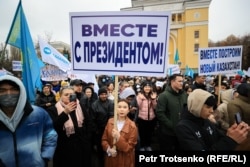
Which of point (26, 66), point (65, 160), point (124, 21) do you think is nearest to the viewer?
point (124, 21)

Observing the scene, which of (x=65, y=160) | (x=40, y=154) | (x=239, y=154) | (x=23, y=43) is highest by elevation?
(x=23, y=43)

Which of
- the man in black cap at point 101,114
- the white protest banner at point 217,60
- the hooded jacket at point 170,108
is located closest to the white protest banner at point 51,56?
the man in black cap at point 101,114

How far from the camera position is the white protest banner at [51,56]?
6.71m

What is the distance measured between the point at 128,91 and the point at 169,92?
1.21 m

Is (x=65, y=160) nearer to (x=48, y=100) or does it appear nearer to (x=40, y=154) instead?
(x=40, y=154)

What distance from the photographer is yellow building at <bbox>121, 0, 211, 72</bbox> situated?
47.8 meters

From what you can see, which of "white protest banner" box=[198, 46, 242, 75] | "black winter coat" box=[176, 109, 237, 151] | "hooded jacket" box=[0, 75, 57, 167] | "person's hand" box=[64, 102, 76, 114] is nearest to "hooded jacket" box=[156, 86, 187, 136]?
"white protest banner" box=[198, 46, 242, 75]

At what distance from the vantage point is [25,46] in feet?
15.4

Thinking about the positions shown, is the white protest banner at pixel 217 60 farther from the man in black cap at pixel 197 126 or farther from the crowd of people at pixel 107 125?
the man in black cap at pixel 197 126

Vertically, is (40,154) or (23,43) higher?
(23,43)

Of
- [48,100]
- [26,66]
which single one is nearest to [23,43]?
[26,66]

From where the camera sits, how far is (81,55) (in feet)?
9.78

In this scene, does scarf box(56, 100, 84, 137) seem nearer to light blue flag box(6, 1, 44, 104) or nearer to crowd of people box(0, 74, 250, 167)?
crowd of people box(0, 74, 250, 167)

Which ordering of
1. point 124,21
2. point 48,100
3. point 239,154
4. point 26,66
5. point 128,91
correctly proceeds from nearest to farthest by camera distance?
point 239,154 → point 124,21 → point 26,66 → point 128,91 → point 48,100
